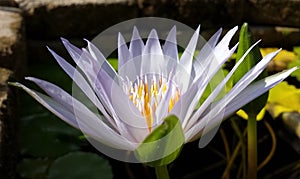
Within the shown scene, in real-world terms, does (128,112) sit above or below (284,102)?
above

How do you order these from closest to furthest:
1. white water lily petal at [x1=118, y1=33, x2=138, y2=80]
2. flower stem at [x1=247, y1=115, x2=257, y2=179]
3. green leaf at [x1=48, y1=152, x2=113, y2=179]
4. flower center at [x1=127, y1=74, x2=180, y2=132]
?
flower center at [x1=127, y1=74, x2=180, y2=132], white water lily petal at [x1=118, y1=33, x2=138, y2=80], flower stem at [x1=247, y1=115, x2=257, y2=179], green leaf at [x1=48, y1=152, x2=113, y2=179]

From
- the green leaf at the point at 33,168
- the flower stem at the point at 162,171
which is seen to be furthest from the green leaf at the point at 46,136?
the flower stem at the point at 162,171

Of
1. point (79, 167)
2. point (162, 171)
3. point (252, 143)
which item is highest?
point (162, 171)

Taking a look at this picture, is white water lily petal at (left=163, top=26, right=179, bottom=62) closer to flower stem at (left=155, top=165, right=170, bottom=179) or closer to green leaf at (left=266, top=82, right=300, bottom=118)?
flower stem at (left=155, top=165, right=170, bottom=179)

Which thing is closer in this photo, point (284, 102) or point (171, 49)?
point (171, 49)

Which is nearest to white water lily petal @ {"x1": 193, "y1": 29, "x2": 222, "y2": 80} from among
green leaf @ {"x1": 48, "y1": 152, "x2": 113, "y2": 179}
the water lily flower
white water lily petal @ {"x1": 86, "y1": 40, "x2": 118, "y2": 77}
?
the water lily flower

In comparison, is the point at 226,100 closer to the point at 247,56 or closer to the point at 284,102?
the point at 247,56

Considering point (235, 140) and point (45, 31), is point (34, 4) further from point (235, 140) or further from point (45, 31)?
point (235, 140)

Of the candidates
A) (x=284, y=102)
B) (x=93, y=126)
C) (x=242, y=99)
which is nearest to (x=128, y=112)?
(x=93, y=126)
